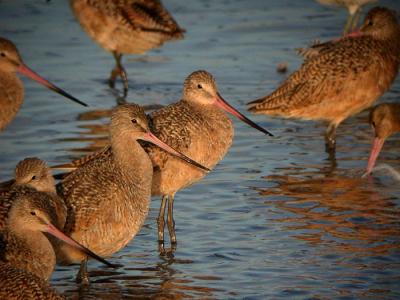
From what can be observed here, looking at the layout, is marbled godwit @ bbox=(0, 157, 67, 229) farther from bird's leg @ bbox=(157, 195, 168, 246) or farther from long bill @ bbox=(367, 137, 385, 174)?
long bill @ bbox=(367, 137, 385, 174)

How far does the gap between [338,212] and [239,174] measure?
1149 mm

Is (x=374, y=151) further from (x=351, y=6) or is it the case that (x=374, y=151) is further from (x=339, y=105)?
(x=351, y=6)

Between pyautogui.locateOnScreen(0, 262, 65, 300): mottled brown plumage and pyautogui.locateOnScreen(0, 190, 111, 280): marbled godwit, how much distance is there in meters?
0.48

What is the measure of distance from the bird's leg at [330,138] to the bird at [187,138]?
6.53 ft

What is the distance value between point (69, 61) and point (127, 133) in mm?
5819

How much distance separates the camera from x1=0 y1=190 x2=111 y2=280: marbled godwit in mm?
5723

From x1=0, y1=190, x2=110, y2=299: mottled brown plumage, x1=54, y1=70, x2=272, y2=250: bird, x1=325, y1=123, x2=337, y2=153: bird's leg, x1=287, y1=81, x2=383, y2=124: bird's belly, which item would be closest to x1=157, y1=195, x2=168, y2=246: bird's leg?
x1=54, y1=70, x2=272, y2=250: bird

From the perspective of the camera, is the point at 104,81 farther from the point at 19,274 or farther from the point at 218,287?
the point at 19,274

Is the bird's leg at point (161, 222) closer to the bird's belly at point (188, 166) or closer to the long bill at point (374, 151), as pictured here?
the bird's belly at point (188, 166)

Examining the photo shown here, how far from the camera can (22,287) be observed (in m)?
5.08

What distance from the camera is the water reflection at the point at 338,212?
24.1ft

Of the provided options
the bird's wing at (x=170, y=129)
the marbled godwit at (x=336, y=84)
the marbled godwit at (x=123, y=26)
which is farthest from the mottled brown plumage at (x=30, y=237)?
the marbled godwit at (x=123, y=26)

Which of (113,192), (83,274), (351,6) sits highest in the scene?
(351,6)

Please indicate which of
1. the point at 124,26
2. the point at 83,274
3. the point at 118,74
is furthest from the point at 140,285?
the point at 124,26
